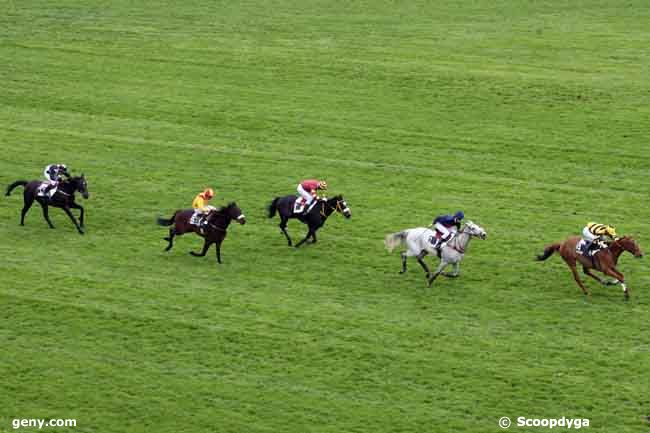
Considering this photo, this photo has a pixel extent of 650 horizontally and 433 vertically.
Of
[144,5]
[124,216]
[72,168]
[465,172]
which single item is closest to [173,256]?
[124,216]

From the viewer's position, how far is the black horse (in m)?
27.8

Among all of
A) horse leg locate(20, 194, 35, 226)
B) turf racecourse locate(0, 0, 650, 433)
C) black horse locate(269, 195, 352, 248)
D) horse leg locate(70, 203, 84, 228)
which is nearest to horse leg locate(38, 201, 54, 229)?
horse leg locate(20, 194, 35, 226)

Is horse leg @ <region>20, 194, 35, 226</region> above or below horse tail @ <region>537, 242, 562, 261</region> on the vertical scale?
above

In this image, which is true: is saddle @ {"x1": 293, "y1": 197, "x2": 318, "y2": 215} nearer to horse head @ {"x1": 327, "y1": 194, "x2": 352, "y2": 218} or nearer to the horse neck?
horse head @ {"x1": 327, "y1": 194, "x2": 352, "y2": 218}

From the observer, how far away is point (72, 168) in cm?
3528

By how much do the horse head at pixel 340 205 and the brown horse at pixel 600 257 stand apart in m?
4.70

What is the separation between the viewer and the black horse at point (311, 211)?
91.3 ft

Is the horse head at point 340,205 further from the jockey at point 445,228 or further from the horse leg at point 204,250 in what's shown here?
the horse leg at point 204,250

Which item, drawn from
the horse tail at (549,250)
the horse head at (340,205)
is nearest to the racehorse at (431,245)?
the horse head at (340,205)

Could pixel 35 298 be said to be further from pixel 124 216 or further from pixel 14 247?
pixel 124 216

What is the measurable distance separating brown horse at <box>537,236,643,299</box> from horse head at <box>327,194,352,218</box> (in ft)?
15.4

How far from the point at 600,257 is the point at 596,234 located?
1.75ft

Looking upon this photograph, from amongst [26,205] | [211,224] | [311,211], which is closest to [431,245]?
[311,211]

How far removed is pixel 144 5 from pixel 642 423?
40.3 meters
